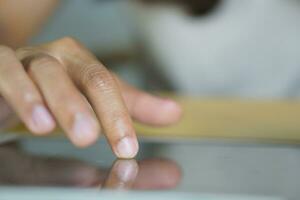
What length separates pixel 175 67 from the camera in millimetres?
1438

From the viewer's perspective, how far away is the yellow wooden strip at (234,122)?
76 centimetres

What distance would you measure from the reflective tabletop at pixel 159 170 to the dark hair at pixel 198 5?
79cm

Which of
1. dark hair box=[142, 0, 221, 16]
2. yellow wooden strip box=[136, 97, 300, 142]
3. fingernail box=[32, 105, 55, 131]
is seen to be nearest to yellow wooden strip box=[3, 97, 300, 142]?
yellow wooden strip box=[136, 97, 300, 142]

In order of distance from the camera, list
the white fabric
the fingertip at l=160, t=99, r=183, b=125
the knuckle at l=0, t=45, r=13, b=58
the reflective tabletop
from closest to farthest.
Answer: the reflective tabletop
the knuckle at l=0, t=45, r=13, b=58
the fingertip at l=160, t=99, r=183, b=125
the white fabric

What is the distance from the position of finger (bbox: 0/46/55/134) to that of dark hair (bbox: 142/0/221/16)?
840mm

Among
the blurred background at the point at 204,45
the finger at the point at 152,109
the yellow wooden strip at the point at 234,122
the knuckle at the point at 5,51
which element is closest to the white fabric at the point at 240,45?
the blurred background at the point at 204,45

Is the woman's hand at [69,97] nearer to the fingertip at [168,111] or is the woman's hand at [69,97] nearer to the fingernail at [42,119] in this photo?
the fingernail at [42,119]

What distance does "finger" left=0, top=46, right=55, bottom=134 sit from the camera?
48cm

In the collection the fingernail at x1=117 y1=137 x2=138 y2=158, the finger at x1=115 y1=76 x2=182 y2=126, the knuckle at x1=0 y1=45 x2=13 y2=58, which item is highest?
the fingernail at x1=117 y1=137 x2=138 y2=158

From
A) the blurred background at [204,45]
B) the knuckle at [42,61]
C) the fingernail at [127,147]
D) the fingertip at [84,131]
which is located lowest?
the blurred background at [204,45]

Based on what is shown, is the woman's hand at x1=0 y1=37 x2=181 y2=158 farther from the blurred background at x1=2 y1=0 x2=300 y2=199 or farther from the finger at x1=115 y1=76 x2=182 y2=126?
the blurred background at x1=2 y1=0 x2=300 y2=199

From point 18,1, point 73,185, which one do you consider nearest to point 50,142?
point 73,185

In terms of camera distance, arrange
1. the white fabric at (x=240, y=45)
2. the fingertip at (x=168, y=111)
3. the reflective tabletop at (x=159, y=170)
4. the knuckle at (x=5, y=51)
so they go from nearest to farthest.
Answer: the reflective tabletop at (x=159, y=170) < the knuckle at (x=5, y=51) < the fingertip at (x=168, y=111) < the white fabric at (x=240, y=45)

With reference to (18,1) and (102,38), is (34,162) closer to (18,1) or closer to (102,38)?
(18,1)
